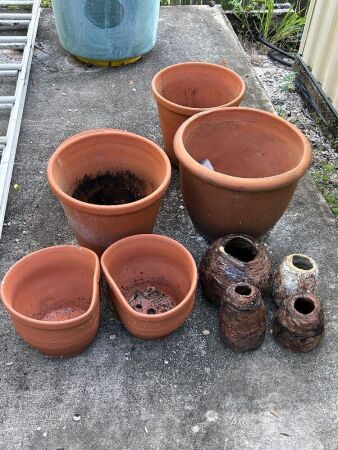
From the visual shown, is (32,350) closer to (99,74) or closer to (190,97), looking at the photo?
(190,97)

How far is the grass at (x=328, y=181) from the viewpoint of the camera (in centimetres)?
273

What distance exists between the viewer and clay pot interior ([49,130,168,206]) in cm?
201

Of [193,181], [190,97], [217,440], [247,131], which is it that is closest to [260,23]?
[190,97]

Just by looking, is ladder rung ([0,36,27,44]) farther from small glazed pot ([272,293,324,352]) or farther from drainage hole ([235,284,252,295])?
small glazed pot ([272,293,324,352])

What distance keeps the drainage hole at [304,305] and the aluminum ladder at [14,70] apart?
1.35 metres

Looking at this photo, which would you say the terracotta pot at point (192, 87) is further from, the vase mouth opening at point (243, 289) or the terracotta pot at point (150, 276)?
the vase mouth opening at point (243, 289)

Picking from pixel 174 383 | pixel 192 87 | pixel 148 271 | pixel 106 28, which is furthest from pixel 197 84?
pixel 174 383

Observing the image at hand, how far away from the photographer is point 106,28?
317 centimetres

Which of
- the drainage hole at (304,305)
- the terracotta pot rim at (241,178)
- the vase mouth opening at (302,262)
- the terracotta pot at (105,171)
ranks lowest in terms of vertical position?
the drainage hole at (304,305)

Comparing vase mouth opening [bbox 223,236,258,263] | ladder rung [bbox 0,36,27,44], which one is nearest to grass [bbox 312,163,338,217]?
vase mouth opening [bbox 223,236,258,263]

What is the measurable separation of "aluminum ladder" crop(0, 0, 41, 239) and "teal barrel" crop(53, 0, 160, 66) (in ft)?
1.14

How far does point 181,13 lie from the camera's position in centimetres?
420

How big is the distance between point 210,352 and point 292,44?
140 inches

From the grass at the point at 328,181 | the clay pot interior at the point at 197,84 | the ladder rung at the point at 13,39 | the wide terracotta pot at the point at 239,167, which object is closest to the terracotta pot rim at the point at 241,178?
the wide terracotta pot at the point at 239,167
